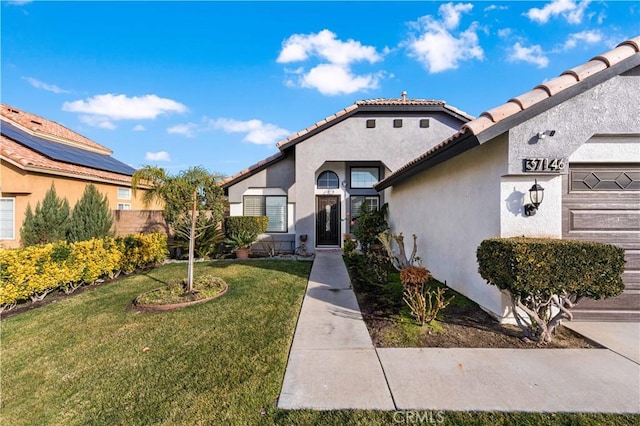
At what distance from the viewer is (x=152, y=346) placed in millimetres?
3992

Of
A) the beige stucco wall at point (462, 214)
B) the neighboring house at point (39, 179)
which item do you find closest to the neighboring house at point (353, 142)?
the beige stucco wall at point (462, 214)

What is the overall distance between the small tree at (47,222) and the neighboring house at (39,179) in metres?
0.40

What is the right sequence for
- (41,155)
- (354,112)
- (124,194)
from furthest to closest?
(124,194)
(354,112)
(41,155)

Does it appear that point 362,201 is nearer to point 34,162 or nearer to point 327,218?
point 327,218

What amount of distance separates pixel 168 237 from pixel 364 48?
11.9m

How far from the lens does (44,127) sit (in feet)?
51.3

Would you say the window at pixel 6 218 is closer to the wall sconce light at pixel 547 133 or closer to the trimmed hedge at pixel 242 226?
the trimmed hedge at pixel 242 226

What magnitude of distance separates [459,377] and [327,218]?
10.8 meters

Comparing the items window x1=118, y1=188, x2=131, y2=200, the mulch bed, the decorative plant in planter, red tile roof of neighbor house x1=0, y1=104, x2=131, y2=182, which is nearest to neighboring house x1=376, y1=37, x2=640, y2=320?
the mulch bed

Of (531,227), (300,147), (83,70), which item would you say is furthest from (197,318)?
(83,70)

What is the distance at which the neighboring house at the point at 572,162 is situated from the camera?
4.15 metres

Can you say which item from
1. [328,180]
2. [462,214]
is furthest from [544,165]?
[328,180]

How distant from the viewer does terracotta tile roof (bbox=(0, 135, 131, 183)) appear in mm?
8805

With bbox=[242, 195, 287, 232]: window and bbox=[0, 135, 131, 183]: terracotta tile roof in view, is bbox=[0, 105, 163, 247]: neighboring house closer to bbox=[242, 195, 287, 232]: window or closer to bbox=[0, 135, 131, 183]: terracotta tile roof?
bbox=[0, 135, 131, 183]: terracotta tile roof
